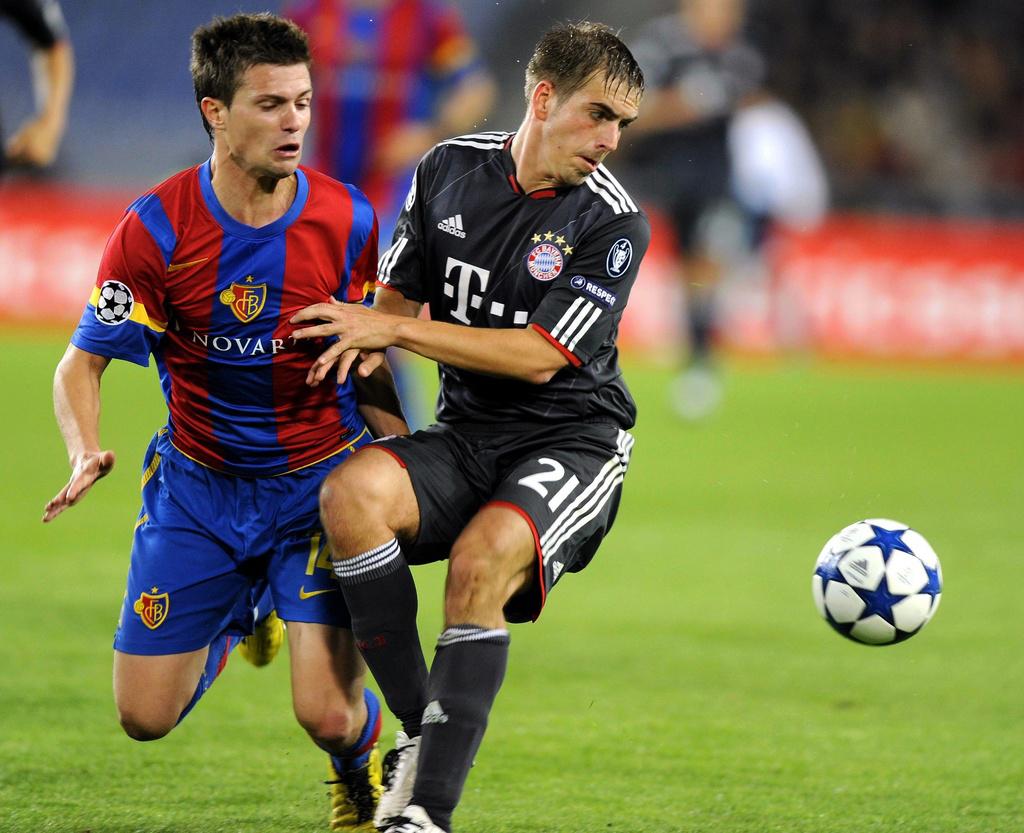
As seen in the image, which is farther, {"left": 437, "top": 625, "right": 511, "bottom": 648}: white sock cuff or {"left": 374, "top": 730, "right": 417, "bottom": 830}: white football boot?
{"left": 374, "top": 730, "right": 417, "bottom": 830}: white football boot

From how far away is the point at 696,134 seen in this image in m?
13.5

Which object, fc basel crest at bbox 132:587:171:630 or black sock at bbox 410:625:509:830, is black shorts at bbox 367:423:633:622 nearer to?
black sock at bbox 410:625:509:830

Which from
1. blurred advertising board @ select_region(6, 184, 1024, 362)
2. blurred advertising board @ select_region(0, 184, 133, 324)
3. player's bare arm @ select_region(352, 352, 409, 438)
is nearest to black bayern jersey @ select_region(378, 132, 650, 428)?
player's bare arm @ select_region(352, 352, 409, 438)

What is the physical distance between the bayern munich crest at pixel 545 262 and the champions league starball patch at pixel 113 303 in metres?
1.02

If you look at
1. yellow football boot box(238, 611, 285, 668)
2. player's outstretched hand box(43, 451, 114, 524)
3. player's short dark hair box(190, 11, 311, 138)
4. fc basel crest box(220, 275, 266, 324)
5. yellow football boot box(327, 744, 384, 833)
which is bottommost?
yellow football boot box(327, 744, 384, 833)

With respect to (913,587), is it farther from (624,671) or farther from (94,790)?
(94,790)

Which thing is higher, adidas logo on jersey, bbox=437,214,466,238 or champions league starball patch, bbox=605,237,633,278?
adidas logo on jersey, bbox=437,214,466,238

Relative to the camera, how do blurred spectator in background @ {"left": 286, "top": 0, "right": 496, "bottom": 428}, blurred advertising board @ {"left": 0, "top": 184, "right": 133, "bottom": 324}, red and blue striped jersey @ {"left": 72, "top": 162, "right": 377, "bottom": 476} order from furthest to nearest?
blurred advertising board @ {"left": 0, "top": 184, "right": 133, "bottom": 324}
blurred spectator in background @ {"left": 286, "top": 0, "right": 496, "bottom": 428}
red and blue striped jersey @ {"left": 72, "top": 162, "right": 377, "bottom": 476}

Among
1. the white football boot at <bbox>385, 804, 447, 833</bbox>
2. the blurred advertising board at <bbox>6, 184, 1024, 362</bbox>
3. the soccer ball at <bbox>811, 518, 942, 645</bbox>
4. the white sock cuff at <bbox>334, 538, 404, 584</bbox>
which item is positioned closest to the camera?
the white football boot at <bbox>385, 804, 447, 833</bbox>

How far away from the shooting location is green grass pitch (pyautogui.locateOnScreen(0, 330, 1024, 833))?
4098 millimetres

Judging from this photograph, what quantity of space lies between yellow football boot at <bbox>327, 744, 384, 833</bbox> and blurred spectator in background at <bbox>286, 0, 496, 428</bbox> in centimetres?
472

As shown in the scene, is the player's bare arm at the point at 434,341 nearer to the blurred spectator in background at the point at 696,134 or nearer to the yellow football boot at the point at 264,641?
the yellow football boot at the point at 264,641

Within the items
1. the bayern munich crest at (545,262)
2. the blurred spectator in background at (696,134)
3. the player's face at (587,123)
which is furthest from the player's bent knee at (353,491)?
the blurred spectator in background at (696,134)

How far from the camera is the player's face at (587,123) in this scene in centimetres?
383
